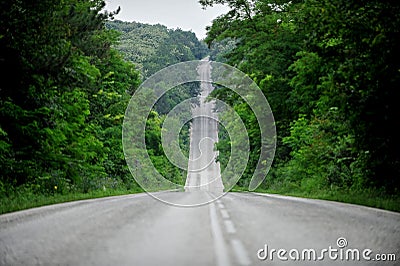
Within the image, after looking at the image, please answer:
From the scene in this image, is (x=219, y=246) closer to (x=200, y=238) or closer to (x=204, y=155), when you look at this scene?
(x=200, y=238)

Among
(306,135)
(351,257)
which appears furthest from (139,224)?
(306,135)

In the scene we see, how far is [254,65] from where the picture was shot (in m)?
30.1

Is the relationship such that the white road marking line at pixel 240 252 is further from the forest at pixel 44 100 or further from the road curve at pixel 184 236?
the forest at pixel 44 100

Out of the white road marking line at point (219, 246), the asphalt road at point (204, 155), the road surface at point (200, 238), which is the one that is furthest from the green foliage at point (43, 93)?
the asphalt road at point (204, 155)

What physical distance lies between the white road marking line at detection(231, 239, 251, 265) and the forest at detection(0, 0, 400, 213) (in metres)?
5.90

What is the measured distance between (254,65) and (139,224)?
874 inches

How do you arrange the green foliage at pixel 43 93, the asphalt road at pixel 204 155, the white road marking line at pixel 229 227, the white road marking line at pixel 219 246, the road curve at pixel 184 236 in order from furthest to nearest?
the asphalt road at pixel 204 155
the green foliage at pixel 43 93
the white road marking line at pixel 229 227
the road curve at pixel 184 236
the white road marking line at pixel 219 246

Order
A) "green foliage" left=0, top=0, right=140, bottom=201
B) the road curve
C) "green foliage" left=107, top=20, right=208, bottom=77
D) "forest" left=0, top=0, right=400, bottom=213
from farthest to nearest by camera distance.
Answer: "green foliage" left=107, top=20, right=208, bottom=77 → "green foliage" left=0, top=0, right=140, bottom=201 → "forest" left=0, top=0, right=400, bottom=213 → the road curve

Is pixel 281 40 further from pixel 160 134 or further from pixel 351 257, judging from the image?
pixel 351 257

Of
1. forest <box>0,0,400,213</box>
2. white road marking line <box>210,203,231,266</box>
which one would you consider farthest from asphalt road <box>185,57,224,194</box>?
white road marking line <box>210,203,231,266</box>

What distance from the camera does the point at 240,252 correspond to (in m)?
6.25

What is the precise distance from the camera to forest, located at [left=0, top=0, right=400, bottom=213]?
13.6 meters

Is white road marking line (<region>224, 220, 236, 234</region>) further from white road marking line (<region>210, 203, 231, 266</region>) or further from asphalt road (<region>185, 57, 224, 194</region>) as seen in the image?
asphalt road (<region>185, 57, 224, 194</region>)

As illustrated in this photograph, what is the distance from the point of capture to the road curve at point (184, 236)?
5836mm
